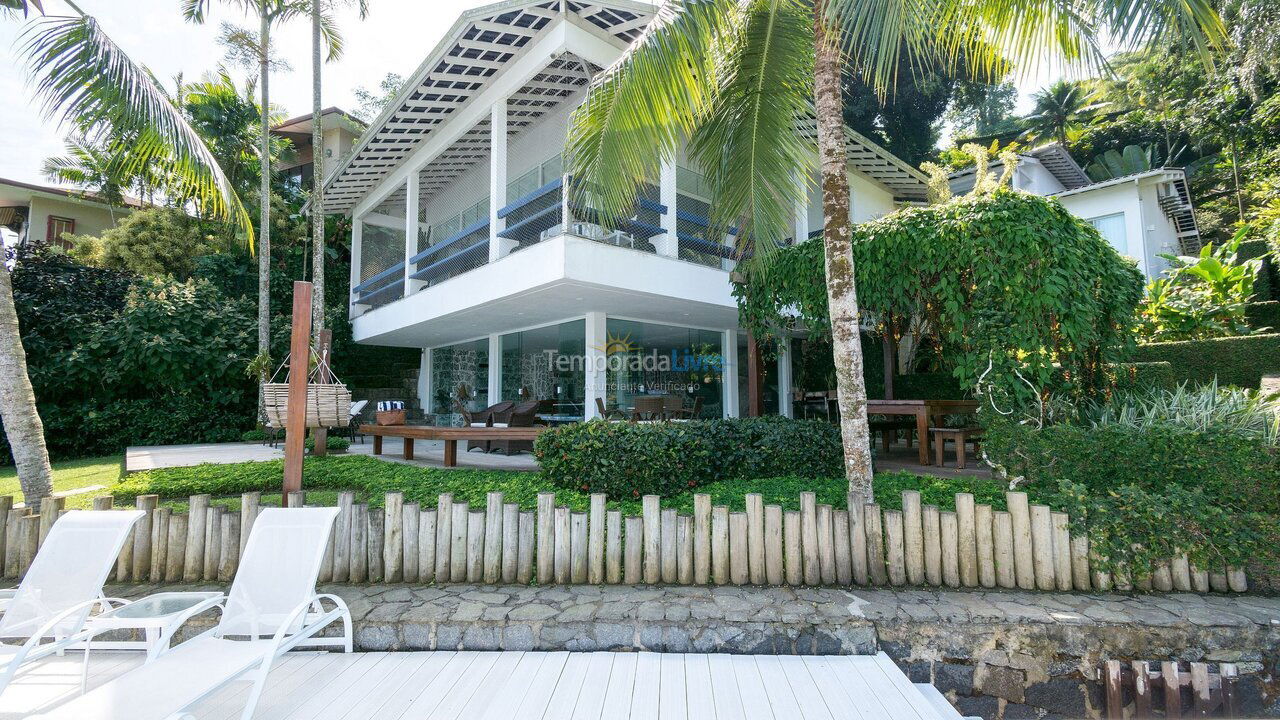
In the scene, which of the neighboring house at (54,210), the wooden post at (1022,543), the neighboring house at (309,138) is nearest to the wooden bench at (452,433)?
the wooden post at (1022,543)

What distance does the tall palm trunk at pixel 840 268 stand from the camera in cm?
428

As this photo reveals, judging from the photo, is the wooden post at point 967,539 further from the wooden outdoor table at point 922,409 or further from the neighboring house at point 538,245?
the wooden outdoor table at point 922,409

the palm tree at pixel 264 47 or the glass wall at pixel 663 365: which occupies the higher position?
the palm tree at pixel 264 47

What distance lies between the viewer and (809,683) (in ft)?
8.60

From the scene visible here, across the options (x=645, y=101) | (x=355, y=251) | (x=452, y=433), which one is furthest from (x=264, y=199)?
(x=645, y=101)

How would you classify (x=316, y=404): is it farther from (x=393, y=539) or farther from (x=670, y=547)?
(x=670, y=547)

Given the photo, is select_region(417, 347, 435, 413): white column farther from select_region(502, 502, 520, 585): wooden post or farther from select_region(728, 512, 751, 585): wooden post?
select_region(728, 512, 751, 585): wooden post

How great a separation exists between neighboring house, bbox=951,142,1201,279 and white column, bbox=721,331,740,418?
27.9 ft

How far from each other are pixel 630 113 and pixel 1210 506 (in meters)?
4.76

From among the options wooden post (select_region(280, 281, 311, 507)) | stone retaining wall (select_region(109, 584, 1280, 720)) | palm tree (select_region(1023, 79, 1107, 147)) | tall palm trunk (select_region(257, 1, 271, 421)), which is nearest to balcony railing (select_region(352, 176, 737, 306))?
tall palm trunk (select_region(257, 1, 271, 421))

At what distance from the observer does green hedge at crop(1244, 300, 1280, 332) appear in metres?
10.7

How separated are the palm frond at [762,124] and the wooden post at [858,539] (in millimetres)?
3516

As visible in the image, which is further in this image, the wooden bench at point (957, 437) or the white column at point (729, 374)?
the white column at point (729, 374)

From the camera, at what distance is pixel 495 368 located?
13.1m
